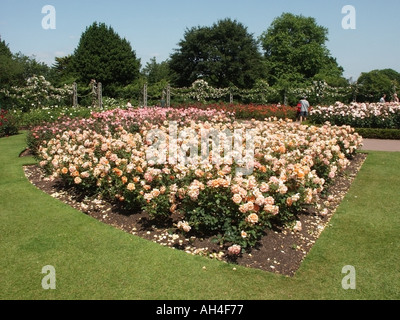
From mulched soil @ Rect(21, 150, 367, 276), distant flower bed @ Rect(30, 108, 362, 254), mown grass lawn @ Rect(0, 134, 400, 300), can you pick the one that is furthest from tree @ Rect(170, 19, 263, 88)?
mown grass lawn @ Rect(0, 134, 400, 300)

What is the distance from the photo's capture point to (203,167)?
4555 mm

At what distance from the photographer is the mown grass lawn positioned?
3295 millimetres

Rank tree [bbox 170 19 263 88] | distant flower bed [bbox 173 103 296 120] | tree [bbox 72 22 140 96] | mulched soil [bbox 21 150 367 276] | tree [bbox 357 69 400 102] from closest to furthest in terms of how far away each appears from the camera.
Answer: mulched soil [bbox 21 150 367 276], distant flower bed [bbox 173 103 296 120], tree [bbox 357 69 400 102], tree [bbox 72 22 140 96], tree [bbox 170 19 263 88]

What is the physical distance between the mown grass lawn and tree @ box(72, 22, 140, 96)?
30695mm

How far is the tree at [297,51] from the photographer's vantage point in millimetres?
44438

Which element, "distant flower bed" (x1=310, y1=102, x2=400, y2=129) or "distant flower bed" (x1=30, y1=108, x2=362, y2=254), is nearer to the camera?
"distant flower bed" (x1=30, y1=108, x2=362, y2=254)

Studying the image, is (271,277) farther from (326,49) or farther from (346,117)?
(326,49)

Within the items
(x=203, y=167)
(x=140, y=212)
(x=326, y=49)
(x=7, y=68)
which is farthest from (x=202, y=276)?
(x=326, y=49)

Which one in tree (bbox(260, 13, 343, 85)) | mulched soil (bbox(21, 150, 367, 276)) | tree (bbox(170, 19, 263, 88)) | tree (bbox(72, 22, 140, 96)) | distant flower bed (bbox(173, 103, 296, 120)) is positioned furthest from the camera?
tree (bbox(260, 13, 343, 85))

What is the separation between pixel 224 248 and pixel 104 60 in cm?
3363

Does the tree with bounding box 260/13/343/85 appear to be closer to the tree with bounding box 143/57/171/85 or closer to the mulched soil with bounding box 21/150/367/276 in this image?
the tree with bounding box 143/57/171/85

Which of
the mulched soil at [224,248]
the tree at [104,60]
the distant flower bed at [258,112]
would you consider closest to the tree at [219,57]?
the tree at [104,60]

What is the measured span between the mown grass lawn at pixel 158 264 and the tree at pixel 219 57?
3151 cm
